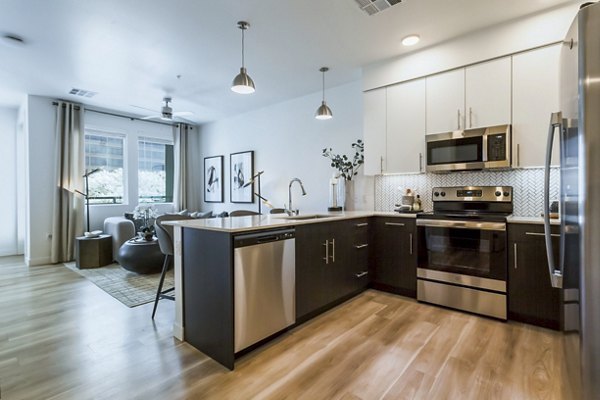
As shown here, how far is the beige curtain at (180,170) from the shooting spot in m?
6.73

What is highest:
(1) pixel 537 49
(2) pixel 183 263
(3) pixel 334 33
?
(3) pixel 334 33

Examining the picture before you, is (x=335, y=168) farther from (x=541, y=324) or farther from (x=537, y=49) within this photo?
(x=541, y=324)

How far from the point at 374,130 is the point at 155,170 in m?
5.17

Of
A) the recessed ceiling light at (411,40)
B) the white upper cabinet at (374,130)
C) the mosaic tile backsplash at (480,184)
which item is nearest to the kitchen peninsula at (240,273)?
the mosaic tile backsplash at (480,184)

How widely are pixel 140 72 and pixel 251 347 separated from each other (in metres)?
3.87

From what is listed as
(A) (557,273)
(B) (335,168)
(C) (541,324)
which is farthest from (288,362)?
(B) (335,168)

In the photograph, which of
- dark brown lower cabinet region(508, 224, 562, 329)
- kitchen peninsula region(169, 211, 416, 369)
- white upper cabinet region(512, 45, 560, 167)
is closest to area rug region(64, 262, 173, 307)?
kitchen peninsula region(169, 211, 416, 369)

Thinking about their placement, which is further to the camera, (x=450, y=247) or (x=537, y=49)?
(x=450, y=247)

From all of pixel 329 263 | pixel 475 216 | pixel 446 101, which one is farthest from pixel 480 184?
pixel 329 263

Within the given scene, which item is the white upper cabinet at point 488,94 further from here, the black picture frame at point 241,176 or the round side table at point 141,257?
the round side table at point 141,257

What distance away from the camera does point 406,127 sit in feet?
11.6

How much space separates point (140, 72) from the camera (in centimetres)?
401

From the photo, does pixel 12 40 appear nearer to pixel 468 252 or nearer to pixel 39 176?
pixel 39 176

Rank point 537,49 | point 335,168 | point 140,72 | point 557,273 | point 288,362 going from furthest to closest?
point 335,168 → point 140,72 → point 537,49 → point 288,362 → point 557,273
